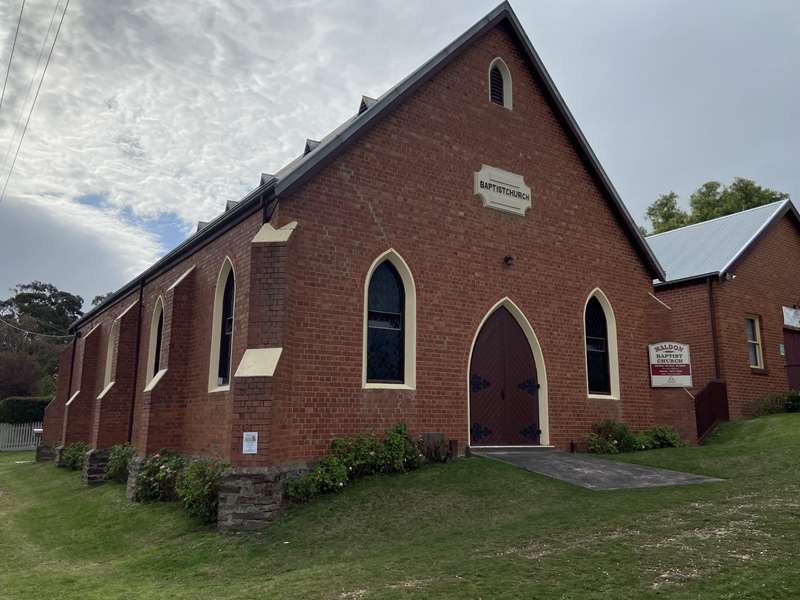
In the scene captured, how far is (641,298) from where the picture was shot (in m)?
17.5

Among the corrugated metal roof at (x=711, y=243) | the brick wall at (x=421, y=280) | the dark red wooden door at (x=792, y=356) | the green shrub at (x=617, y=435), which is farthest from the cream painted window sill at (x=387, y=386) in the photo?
the dark red wooden door at (x=792, y=356)

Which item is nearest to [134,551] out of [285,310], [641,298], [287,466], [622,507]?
[287,466]

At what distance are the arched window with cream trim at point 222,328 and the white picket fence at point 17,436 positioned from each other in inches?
1220

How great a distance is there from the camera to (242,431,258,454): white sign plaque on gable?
34.3 ft

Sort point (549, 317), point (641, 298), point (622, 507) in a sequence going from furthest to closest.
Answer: point (641, 298)
point (549, 317)
point (622, 507)

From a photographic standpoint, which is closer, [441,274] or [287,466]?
[287,466]

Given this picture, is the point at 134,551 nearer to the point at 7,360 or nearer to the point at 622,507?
the point at 622,507

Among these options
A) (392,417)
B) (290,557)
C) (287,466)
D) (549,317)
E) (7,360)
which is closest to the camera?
(290,557)

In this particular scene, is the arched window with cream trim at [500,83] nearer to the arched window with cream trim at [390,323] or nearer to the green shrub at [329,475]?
the arched window with cream trim at [390,323]

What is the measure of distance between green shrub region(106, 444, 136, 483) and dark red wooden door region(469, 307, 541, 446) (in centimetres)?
843

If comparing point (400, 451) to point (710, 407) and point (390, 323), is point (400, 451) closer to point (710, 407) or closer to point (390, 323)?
point (390, 323)

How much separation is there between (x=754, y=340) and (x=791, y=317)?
8.31ft

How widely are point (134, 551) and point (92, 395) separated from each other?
46.1 ft

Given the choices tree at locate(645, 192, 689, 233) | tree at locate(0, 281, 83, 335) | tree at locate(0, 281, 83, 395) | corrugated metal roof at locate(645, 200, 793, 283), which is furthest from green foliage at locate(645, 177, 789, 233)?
tree at locate(0, 281, 83, 335)
